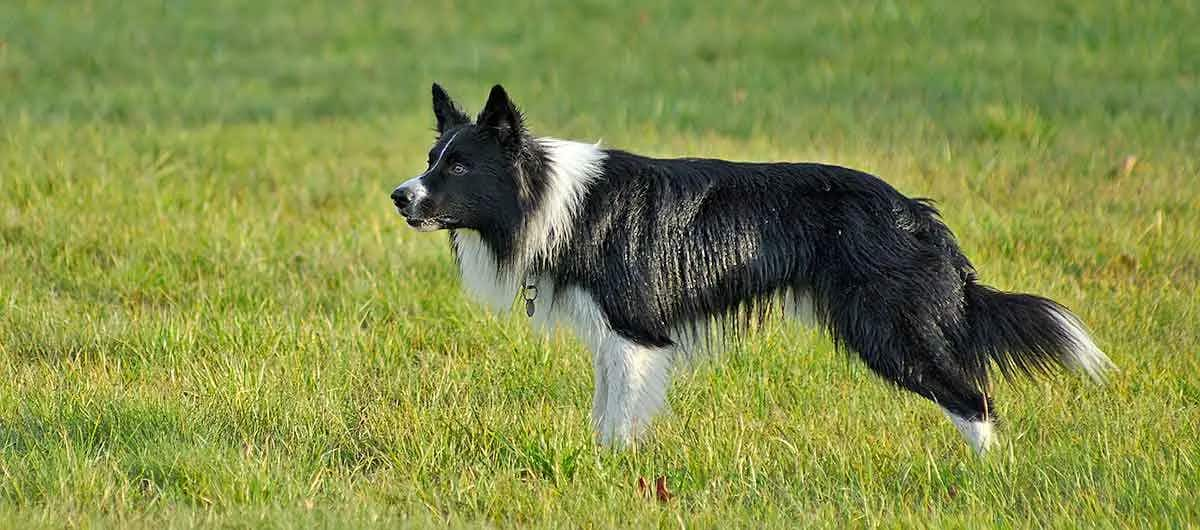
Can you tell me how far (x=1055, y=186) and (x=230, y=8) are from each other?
9.24 m

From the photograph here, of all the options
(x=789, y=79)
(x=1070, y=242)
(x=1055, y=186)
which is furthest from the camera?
(x=789, y=79)

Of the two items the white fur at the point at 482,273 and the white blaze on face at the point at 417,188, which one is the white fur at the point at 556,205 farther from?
the white blaze on face at the point at 417,188

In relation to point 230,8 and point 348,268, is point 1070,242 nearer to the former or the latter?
point 348,268

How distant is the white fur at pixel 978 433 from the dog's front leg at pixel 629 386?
1036 millimetres

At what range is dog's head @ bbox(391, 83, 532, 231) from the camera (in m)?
4.94

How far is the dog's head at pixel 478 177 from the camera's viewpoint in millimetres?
4941

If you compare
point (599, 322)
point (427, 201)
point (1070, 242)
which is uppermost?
point (427, 201)

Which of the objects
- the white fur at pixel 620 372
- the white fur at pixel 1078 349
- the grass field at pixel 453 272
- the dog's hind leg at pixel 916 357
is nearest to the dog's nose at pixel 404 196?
the white fur at pixel 620 372

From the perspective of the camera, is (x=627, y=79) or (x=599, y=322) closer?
(x=599, y=322)

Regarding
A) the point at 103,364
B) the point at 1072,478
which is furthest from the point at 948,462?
the point at 103,364

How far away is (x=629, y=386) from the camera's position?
16.4 ft

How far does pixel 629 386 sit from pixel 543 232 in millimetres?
612

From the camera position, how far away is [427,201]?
491 cm

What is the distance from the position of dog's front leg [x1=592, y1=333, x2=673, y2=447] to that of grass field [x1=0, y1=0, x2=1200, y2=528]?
12cm
